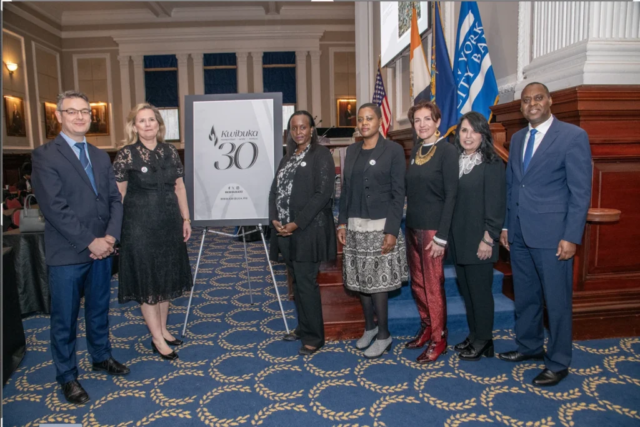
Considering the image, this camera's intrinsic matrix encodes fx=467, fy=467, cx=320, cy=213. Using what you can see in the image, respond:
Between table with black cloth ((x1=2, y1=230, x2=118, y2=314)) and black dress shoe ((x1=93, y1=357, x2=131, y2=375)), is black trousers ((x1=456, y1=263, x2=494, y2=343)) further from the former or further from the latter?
table with black cloth ((x1=2, y1=230, x2=118, y2=314))

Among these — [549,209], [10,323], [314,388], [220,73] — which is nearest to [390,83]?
[549,209]

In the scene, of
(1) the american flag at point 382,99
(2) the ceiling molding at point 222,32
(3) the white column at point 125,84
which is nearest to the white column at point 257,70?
(2) the ceiling molding at point 222,32

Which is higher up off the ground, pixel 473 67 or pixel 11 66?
pixel 11 66

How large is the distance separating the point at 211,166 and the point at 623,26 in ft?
9.43

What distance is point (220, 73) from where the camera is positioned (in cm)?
1320

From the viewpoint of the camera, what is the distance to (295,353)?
301 centimetres

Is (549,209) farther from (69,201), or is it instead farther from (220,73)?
(220,73)

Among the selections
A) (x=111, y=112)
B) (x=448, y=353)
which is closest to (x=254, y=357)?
(x=448, y=353)

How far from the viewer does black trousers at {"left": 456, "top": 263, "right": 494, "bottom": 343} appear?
2717mm

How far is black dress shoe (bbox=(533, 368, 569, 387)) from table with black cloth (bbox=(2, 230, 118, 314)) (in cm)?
370

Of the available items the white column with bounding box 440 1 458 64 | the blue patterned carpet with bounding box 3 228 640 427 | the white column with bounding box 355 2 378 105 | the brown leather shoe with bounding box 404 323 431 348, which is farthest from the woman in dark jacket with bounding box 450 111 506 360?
the white column with bounding box 355 2 378 105

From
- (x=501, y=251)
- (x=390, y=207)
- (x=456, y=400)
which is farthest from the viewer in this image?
(x=501, y=251)

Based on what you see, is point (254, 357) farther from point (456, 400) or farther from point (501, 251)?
point (501, 251)

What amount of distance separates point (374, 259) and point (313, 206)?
0.48m
